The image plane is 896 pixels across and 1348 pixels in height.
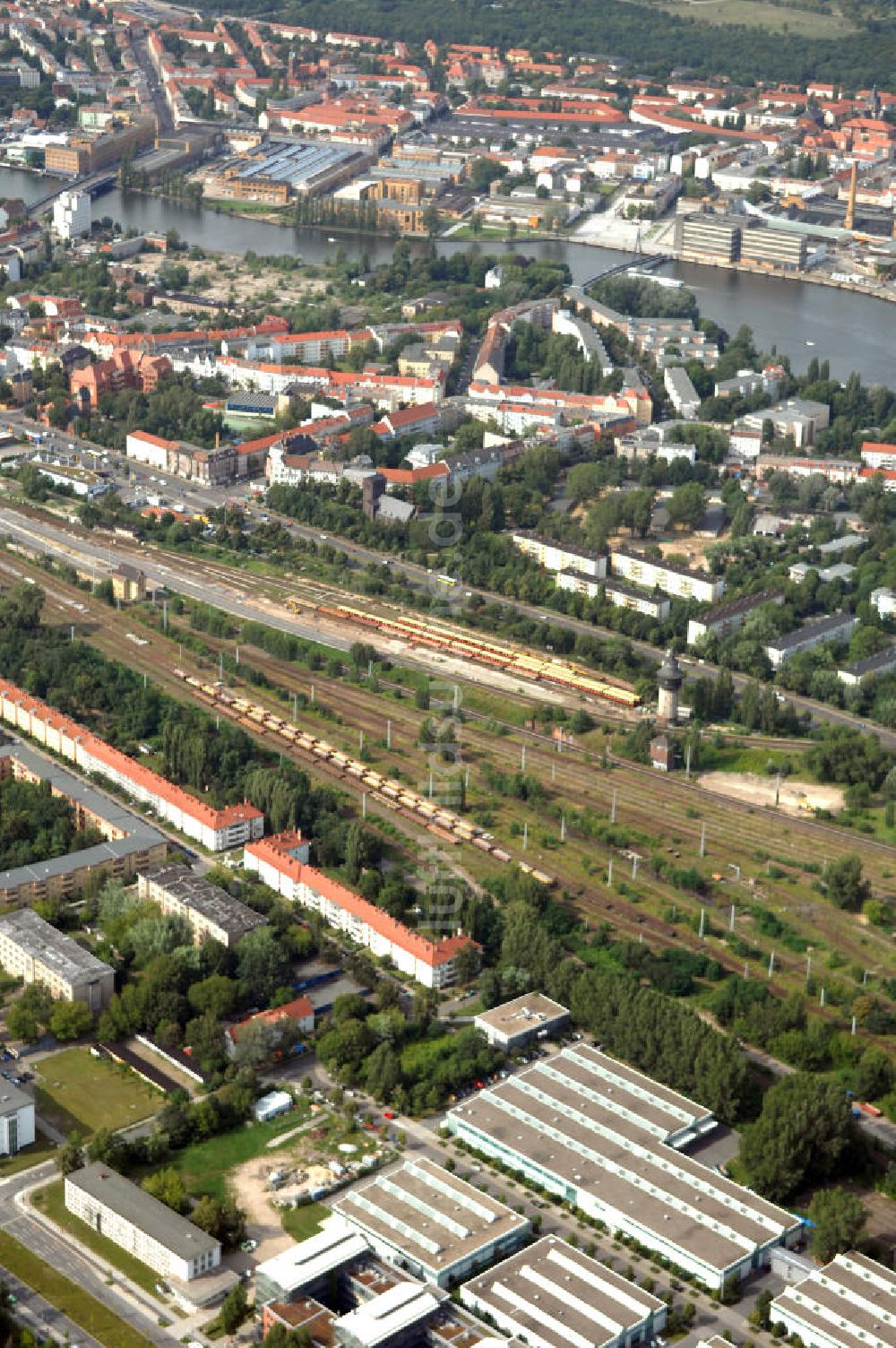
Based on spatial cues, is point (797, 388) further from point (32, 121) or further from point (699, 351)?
point (32, 121)

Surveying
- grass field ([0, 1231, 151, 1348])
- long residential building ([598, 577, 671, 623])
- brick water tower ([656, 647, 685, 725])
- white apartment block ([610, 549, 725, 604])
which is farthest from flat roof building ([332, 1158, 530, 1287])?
white apartment block ([610, 549, 725, 604])

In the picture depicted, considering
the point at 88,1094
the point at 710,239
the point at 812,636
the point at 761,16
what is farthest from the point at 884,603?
the point at 761,16

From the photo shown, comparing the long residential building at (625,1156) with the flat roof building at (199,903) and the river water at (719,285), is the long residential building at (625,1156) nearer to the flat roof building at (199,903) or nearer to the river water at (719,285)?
the flat roof building at (199,903)

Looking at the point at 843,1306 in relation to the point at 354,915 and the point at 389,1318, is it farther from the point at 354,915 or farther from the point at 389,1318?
the point at 354,915

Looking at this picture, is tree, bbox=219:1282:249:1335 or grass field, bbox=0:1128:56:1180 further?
grass field, bbox=0:1128:56:1180

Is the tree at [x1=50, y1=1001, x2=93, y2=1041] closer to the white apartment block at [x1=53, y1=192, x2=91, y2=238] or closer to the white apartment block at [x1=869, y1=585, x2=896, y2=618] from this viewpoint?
the white apartment block at [x1=869, y1=585, x2=896, y2=618]

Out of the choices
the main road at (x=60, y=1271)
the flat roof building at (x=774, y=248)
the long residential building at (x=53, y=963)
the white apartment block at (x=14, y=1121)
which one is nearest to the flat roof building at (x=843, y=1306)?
the main road at (x=60, y=1271)

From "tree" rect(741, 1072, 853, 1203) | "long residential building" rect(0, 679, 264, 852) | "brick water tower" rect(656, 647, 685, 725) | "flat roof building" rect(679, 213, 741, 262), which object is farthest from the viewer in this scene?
"flat roof building" rect(679, 213, 741, 262)
